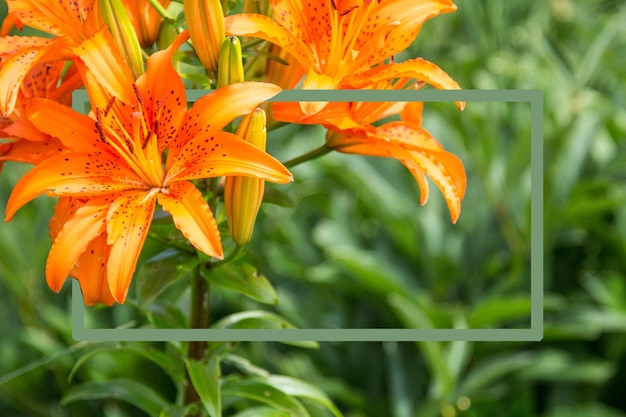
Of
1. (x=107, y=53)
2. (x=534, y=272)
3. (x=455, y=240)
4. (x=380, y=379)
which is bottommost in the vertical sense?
(x=380, y=379)

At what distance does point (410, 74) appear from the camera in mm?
680

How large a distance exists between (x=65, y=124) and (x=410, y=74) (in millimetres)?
225

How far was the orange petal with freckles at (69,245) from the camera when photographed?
629 millimetres

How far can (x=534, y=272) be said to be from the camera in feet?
2.37

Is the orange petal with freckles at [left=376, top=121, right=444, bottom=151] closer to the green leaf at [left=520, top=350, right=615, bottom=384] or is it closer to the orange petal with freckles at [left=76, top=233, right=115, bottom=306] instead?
the orange petal with freckles at [left=76, top=233, right=115, bottom=306]

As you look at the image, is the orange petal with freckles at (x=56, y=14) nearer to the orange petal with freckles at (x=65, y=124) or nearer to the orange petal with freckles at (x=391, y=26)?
the orange petal with freckles at (x=65, y=124)

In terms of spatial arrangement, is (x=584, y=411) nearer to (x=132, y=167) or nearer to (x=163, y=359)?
(x=163, y=359)

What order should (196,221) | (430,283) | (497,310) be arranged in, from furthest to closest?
(430,283)
(497,310)
(196,221)

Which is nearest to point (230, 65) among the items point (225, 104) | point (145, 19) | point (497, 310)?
point (225, 104)

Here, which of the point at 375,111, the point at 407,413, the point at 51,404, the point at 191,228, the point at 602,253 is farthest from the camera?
the point at 602,253

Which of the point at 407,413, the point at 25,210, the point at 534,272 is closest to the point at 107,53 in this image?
the point at 534,272

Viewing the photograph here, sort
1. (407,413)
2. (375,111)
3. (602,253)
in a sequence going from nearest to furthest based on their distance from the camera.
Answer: (375,111)
(407,413)
(602,253)

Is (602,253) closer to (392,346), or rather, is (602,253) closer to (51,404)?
(392,346)

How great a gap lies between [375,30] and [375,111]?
0.20ft
